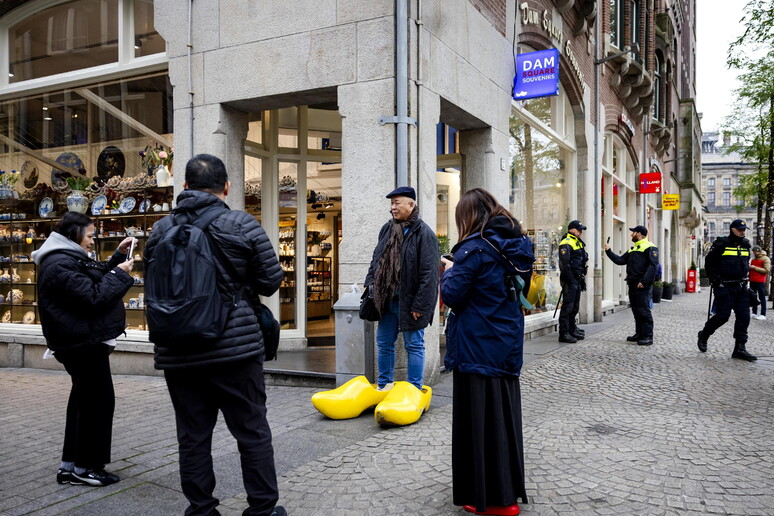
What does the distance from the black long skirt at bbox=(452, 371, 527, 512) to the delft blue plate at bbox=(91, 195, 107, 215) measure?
695 cm

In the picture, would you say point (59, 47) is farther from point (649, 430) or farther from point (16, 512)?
point (649, 430)

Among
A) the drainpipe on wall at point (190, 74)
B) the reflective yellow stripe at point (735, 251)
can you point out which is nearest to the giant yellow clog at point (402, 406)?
the drainpipe on wall at point (190, 74)

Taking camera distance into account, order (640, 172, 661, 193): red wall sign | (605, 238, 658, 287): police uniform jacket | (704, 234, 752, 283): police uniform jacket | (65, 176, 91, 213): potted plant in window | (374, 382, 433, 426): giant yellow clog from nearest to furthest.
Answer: (374, 382, 433, 426): giant yellow clog → (65, 176, 91, 213): potted plant in window → (704, 234, 752, 283): police uniform jacket → (605, 238, 658, 287): police uniform jacket → (640, 172, 661, 193): red wall sign

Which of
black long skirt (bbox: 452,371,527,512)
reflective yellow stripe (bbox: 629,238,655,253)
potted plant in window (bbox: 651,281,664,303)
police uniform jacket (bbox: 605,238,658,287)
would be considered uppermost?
reflective yellow stripe (bbox: 629,238,655,253)

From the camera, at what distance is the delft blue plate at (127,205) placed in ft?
27.8

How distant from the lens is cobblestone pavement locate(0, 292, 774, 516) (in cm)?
367

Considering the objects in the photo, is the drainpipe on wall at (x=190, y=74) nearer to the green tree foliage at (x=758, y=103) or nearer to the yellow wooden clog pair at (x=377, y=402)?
the yellow wooden clog pair at (x=377, y=402)

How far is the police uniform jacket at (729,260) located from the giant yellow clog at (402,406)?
556 cm

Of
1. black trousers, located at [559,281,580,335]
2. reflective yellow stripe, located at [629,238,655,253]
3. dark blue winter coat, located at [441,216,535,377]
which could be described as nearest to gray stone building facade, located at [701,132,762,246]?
reflective yellow stripe, located at [629,238,655,253]

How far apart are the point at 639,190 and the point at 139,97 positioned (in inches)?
660

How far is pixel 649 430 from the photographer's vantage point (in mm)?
5141

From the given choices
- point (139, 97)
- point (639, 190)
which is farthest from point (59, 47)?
point (639, 190)

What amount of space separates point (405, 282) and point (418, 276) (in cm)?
13

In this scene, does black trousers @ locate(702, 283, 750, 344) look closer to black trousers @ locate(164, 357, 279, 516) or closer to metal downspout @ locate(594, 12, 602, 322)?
metal downspout @ locate(594, 12, 602, 322)
